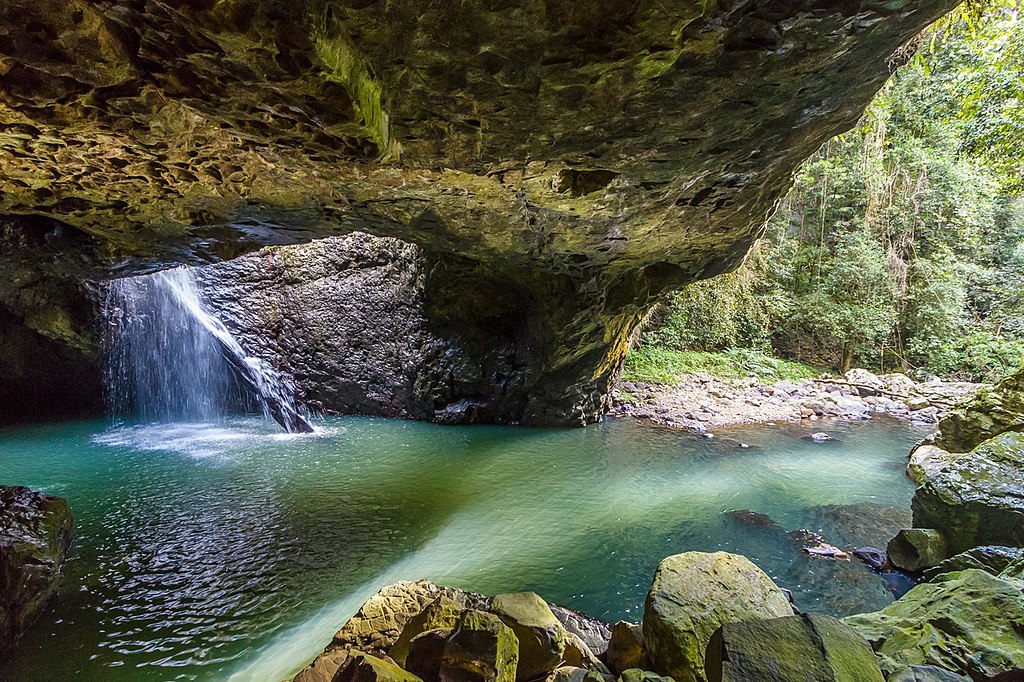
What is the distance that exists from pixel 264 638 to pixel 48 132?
3.58 meters

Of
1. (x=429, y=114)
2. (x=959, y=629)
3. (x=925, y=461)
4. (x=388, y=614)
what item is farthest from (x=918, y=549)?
(x=429, y=114)

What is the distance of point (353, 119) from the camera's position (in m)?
2.65

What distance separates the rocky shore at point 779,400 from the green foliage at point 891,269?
1957 millimetres

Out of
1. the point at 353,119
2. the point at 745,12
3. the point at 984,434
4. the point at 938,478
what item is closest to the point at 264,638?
the point at 353,119

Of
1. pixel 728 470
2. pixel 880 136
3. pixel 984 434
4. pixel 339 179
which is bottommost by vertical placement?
pixel 728 470

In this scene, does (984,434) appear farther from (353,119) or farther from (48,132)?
(48,132)

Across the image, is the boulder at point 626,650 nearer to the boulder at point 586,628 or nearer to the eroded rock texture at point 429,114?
the boulder at point 586,628

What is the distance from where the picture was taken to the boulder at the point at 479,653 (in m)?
1.79

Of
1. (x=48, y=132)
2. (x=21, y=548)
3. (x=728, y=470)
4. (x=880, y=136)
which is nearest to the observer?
(x=21, y=548)

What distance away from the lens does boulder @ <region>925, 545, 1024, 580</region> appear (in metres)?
2.96

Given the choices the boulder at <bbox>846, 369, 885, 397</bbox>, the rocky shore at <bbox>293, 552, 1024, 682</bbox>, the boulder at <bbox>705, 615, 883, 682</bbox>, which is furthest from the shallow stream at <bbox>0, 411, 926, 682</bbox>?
the boulder at <bbox>846, 369, 885, 397</bbox>

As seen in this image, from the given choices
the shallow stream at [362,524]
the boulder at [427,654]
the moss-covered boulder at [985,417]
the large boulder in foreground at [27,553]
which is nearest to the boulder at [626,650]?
the shallow stream at [362,524]

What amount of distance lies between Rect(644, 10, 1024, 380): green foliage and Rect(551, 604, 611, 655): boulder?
421 inches

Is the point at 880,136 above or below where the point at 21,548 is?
above
